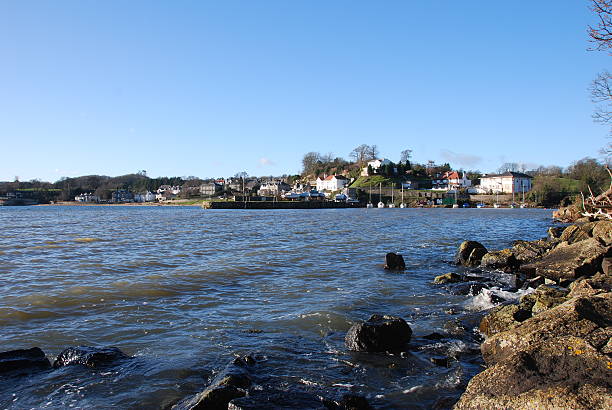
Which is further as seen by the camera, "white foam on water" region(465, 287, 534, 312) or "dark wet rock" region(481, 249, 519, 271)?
"dark wet rock" region(481, 249, 519, 271)

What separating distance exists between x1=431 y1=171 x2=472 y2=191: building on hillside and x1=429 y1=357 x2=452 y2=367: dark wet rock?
140485 millimetres

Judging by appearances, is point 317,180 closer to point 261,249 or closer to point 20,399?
point 261,249

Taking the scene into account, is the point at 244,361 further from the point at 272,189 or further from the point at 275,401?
the point at 272,189

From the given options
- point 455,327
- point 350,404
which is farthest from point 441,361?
point 350,404

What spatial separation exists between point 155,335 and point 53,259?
46.1ft

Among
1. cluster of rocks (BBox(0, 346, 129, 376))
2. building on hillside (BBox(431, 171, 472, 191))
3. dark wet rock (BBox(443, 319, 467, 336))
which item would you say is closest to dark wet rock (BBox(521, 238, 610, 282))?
dark wet rock (BBox(443, 319, 467, 336))

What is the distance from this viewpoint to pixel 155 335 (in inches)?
350

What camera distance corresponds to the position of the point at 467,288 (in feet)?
Answer: 42.5

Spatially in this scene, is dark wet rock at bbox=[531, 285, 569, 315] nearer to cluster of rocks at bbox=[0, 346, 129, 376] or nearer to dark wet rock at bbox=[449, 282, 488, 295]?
dark wet rock at bbox=[449, 282, 488, 295]

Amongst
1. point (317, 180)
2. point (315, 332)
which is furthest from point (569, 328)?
point (317, 180)

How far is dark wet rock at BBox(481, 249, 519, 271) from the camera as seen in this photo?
16.9 meters

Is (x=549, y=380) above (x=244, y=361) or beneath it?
above

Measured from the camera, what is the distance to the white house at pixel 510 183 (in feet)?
412

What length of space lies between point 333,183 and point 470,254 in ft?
447
